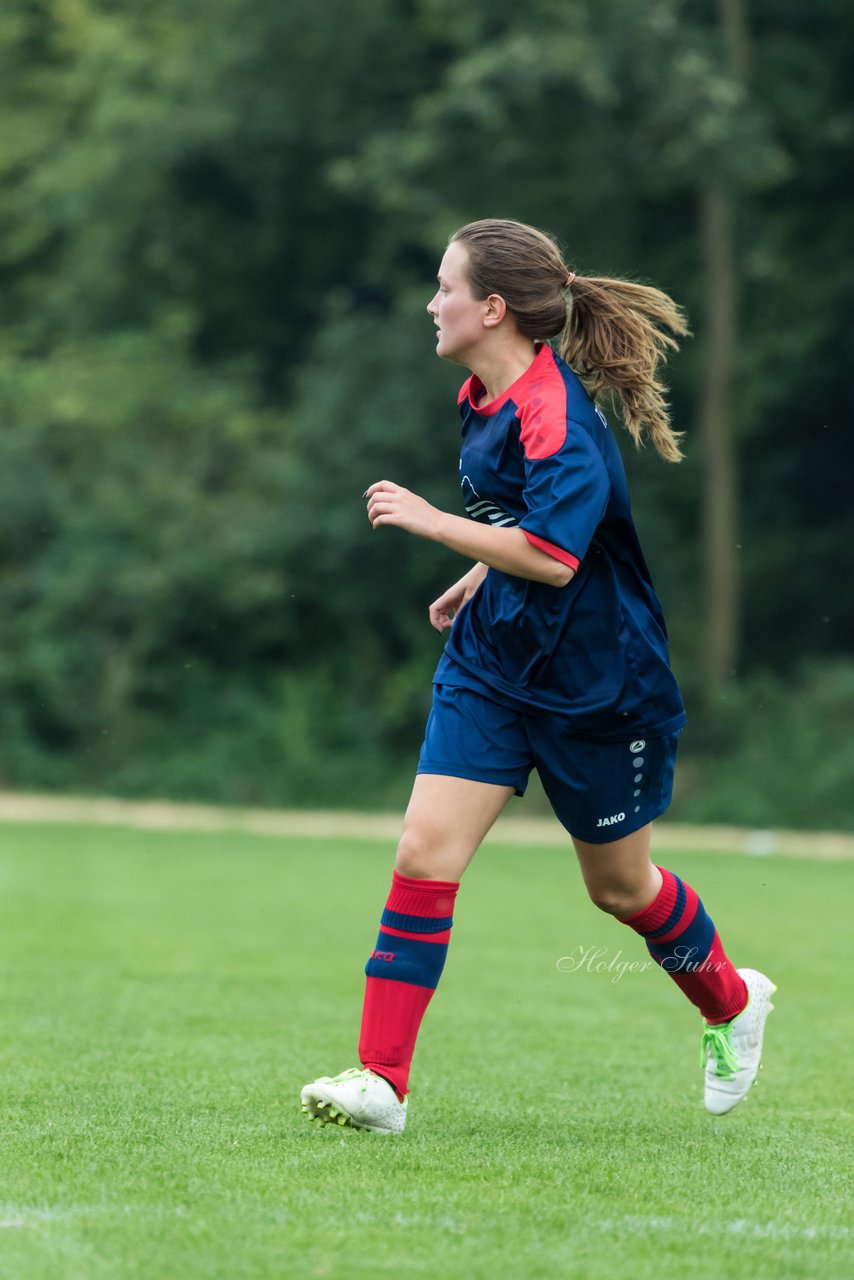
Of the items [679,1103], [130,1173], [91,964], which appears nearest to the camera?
[130,1173]

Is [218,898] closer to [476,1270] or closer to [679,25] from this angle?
[476,1270]

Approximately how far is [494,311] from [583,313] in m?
0.26

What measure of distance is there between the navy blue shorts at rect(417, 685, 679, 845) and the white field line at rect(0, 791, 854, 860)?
13.6 meters

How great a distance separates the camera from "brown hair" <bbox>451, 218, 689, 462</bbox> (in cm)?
463

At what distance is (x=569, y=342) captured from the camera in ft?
15.5

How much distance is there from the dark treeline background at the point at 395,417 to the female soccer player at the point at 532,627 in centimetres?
1748

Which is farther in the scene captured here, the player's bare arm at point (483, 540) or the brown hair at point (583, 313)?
the brown hair at point (583, 313)

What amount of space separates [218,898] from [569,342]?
843cm

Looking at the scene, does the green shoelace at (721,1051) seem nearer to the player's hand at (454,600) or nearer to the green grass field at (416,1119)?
the green grass field at (416,1119)

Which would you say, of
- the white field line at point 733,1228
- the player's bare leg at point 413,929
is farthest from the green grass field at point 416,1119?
the player's bare leg at point 413,929

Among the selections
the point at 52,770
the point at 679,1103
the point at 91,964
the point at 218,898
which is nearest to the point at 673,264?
the point at 52,770

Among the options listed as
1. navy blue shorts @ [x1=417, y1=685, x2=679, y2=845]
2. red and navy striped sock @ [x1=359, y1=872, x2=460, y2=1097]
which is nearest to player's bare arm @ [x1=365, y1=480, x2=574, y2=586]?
navy blue shorts @ [x1=417, y1=685, x2=679, y2=845]

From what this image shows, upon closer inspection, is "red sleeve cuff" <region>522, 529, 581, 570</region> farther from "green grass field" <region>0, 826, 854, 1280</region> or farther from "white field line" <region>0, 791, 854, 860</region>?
"white field line" <region>0, 791, 854, 860</region>

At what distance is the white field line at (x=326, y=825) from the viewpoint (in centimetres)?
1942
